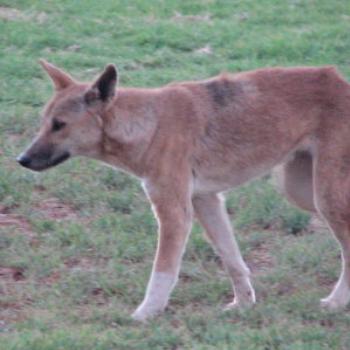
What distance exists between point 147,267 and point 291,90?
149 centimetres

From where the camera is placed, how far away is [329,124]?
6910 mm

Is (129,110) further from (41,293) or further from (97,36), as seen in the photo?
(97,36)

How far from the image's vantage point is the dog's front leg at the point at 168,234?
666 cm

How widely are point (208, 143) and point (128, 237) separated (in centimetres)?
120

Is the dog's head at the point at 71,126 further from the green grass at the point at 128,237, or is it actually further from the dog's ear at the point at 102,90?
the green grass at the point at 128,237

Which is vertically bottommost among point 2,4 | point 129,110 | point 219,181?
point 2,4

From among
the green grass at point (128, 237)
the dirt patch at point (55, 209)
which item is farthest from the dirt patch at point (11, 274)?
the dirt patch at point (55, 209)

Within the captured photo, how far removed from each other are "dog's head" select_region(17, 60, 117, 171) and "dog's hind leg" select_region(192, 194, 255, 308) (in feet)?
2.78

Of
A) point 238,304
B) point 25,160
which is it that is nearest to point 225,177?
point 238,304

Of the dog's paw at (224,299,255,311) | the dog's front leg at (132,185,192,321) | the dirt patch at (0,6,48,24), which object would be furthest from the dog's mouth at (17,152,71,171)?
the dirt patch at (0,6,48,24)

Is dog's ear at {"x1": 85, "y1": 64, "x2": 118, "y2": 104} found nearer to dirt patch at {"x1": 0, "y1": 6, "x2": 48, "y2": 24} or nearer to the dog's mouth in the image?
the dog's mouth

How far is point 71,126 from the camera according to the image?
676 centimetres

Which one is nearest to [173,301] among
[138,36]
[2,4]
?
[138,36]

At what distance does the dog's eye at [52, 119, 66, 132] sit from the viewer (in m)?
6.76
